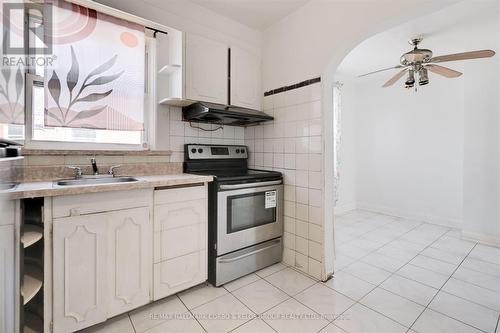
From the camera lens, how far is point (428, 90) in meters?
3.56

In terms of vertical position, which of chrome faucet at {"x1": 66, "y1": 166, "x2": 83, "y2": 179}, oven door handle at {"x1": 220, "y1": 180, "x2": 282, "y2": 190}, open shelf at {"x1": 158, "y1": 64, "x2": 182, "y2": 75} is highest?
open shelf at {"x1": 158, "y1": 64, "x2": 182, "y2": 75}

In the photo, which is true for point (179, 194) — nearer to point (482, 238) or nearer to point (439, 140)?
point (482, 238)

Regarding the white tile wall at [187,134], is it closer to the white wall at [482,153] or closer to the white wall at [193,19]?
the white wall at [193,19]

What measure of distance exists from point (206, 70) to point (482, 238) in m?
3.70

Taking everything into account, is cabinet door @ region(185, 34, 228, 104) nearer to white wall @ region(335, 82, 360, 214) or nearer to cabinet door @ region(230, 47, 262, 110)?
cabinet door @ region(230, 47, 262, 110)

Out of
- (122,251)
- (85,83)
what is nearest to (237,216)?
(122,251)

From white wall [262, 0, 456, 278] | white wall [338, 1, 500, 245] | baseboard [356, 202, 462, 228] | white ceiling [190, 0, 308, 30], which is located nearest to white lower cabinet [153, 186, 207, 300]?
white wall [262, 0, 456, 278]

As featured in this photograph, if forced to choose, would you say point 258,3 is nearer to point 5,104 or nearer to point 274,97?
point 274,97

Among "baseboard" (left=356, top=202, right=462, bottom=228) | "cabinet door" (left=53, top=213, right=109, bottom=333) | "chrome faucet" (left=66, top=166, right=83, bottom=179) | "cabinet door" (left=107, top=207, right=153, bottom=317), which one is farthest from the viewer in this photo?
"baseboard" (left=356, top=202, right=462, bottom=228)

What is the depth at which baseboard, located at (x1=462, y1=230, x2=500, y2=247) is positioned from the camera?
2.72m

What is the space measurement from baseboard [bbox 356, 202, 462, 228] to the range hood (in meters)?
3.06

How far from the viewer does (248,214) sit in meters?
2.02

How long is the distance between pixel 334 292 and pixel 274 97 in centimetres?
183

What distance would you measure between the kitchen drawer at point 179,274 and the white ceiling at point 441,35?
9.63 ft
